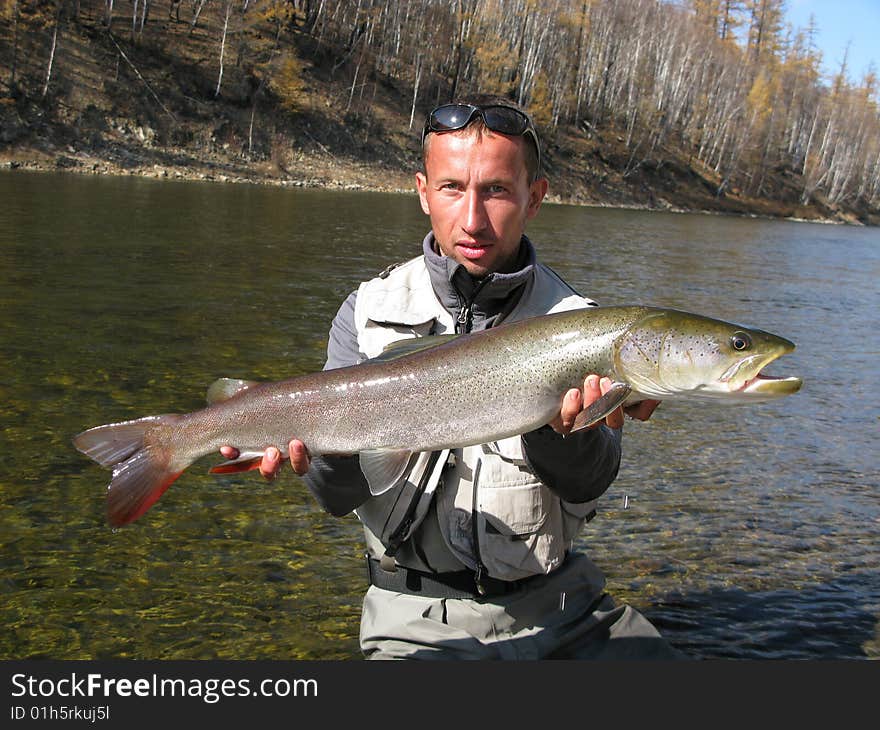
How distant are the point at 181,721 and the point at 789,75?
339 feet

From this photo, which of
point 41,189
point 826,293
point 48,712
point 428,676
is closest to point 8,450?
point 48,712

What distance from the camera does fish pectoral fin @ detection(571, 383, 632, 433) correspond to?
291 cm

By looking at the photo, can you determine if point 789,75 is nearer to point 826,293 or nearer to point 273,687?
point 826,293

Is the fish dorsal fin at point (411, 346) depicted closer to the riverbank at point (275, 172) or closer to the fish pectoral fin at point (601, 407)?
the fish pectoral fin at point (601, 407)

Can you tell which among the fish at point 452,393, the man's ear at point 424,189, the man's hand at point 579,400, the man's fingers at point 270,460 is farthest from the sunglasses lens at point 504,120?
the man's fingers at point 270,460

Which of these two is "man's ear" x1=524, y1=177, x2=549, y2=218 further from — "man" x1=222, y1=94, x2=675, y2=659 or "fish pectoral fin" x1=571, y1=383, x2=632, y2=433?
"fish pectoral fin" x1=571, y1=383, x2=632, y2=433

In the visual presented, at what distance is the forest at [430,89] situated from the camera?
139 ft

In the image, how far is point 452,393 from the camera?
121 inches

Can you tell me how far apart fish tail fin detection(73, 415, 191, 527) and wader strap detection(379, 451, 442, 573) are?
909 millimetres

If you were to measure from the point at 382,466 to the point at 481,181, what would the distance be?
1.26m

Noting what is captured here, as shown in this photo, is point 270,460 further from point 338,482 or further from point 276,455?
point 338,482

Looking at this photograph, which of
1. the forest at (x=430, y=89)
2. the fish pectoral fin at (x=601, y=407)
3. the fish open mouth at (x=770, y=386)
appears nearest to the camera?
the fish open mouth at (x=770, y=386)

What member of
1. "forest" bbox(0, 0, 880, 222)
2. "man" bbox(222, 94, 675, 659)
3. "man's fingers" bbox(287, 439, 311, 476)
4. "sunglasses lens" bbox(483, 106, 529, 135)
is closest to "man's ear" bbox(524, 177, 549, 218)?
"man" bbox(222, 94, 675, 659)

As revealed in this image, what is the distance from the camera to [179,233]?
1991 cm
